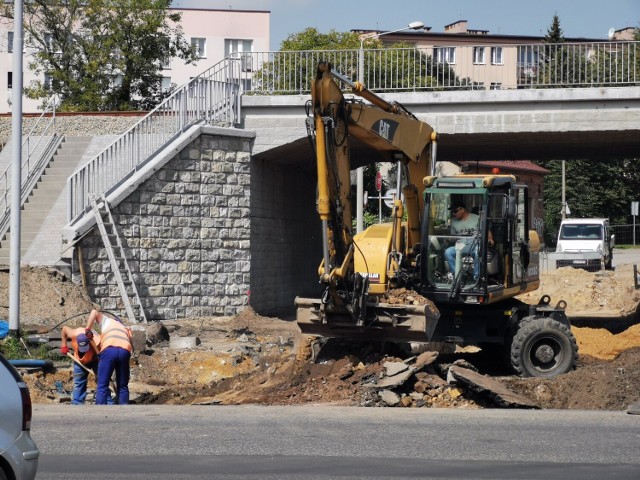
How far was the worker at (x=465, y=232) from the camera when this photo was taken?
15789 millimetres

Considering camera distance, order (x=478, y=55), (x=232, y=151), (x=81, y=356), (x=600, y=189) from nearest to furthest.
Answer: (x=81, y=356) → (x=232, y=151) → (x=478, y=55) → (x=600, y=189)

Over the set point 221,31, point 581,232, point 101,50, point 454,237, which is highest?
point 221,31

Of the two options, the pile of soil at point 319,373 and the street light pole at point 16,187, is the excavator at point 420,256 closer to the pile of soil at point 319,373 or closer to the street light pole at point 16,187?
the pile of soil at point 319,373

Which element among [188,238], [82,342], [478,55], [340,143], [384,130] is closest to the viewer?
[82,342]

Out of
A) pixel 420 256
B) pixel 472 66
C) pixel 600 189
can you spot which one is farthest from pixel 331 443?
pixel 600 189

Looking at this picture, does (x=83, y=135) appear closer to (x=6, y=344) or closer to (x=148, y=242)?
(x=148, y=242)

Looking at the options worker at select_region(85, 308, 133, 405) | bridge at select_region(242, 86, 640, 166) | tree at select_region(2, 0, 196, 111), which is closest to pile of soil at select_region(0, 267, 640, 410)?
worker at select_region(85, 308, 133, 405)

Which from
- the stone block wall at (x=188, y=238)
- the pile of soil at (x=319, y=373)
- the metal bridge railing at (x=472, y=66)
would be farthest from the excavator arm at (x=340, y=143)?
the metal bridge railing at (x=472, y=66)

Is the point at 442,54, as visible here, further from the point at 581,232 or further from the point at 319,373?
the point at 581,232

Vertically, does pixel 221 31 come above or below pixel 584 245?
above

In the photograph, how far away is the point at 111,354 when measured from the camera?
45.0ft

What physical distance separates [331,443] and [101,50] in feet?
105

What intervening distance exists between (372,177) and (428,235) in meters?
40.7

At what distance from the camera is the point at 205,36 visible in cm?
7781
